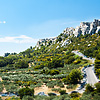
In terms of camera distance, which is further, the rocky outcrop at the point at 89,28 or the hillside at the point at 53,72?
the rocky outcrop at the point at 89,28

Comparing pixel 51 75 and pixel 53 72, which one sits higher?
pixel 53 72

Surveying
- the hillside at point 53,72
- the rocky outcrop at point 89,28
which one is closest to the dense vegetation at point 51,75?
the hillside at point 53,72

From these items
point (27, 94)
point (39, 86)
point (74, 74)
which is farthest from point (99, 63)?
point (27, 94)

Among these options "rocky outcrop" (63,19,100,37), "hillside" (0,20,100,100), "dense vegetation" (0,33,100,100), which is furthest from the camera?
"rocky outcrop" (63,19,100,37)

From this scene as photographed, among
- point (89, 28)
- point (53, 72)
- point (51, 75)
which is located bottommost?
point (51, 75)

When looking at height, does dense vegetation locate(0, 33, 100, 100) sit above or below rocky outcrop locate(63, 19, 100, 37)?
below

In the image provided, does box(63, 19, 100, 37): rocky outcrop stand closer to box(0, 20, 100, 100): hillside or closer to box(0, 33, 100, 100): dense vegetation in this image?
box(0, 20, 100, 100): hillside

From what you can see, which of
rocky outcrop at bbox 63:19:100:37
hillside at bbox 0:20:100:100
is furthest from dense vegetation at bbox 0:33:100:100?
rocky outcrop at bbox 63:19:100:37

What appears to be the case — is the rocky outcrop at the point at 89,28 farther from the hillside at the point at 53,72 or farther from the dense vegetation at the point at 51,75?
the dense vegetation at the point at 51,75

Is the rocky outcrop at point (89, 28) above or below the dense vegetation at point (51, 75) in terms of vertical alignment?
above

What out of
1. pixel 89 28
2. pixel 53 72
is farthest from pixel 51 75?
pixel 89 28

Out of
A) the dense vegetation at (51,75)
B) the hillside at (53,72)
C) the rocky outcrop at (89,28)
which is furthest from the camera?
the rocky outcrop at (89,28)

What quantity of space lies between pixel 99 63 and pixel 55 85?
64.9 ft

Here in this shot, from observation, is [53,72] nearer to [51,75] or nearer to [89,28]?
[51,75]
